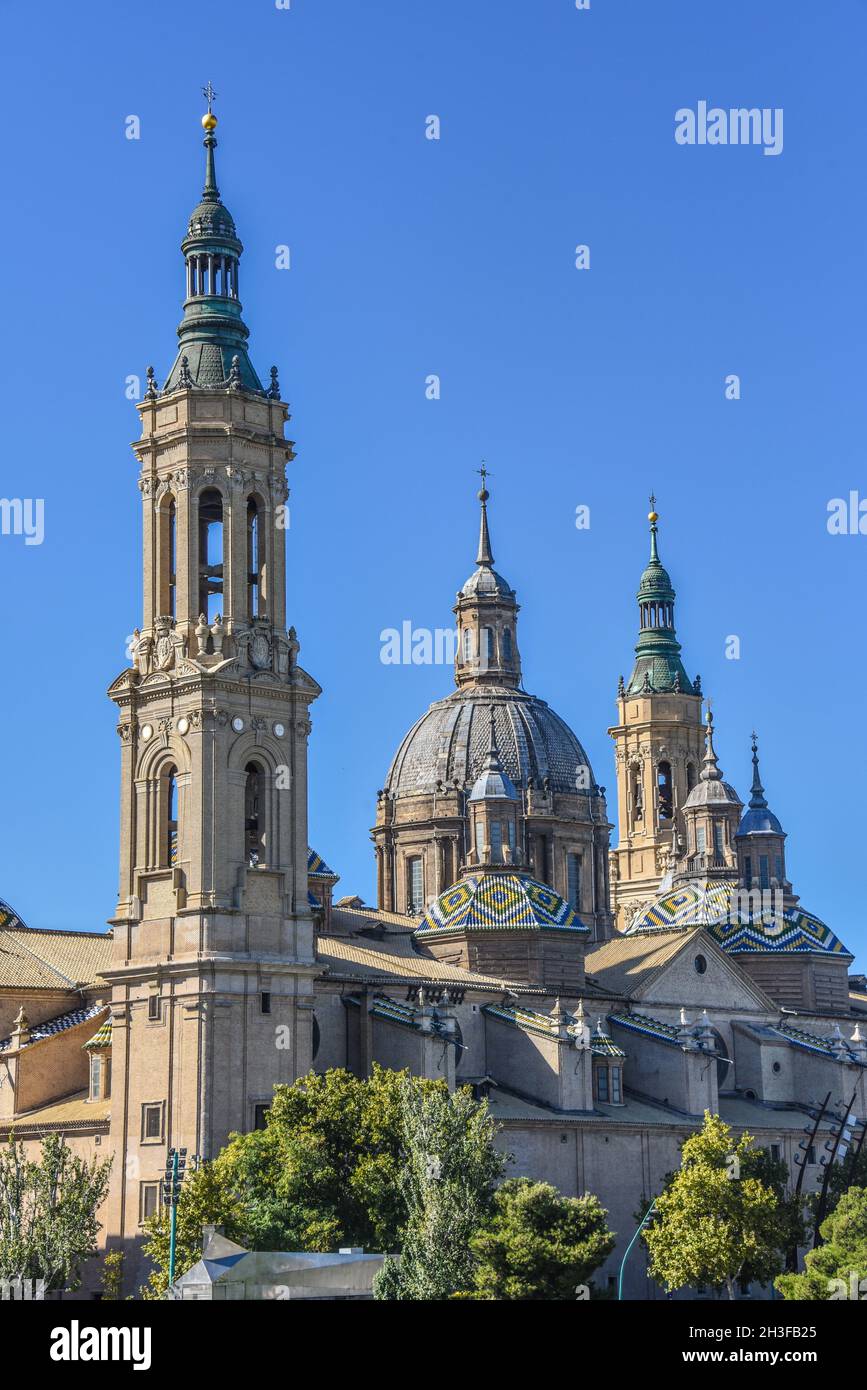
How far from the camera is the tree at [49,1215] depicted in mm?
60375

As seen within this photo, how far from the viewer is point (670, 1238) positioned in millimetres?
62500

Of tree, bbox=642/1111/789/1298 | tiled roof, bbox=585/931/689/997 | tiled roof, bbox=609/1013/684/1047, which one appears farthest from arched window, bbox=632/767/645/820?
tree, bbox=642/1111/789/1298

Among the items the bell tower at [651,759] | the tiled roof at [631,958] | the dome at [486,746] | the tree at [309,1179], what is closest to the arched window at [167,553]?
the tree at [309,1179]

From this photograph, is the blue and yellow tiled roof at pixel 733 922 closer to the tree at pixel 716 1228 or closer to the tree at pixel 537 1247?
the tree at pixel 716 1228

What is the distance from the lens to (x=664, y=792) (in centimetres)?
12181

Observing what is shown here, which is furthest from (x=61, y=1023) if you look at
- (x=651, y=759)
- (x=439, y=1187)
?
(x=651, y=759)

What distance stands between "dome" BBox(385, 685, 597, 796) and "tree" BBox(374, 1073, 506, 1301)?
144ft

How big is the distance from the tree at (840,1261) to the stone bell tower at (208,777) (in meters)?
17.1
